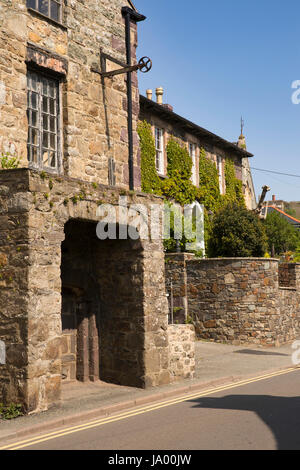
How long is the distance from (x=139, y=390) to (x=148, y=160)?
1235 cm

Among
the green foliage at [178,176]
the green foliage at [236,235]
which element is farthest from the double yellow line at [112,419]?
the green foliage at [178,176]

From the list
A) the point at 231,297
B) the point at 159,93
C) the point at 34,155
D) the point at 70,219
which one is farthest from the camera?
the point at 159,93

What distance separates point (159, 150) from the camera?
76.8 feet

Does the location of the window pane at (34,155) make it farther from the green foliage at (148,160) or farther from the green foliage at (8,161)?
the green foliage at (148,160)

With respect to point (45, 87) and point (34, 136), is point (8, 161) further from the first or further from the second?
point (45, 87)

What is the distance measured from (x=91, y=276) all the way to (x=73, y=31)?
5725mm

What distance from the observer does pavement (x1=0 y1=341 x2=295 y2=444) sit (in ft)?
29.1

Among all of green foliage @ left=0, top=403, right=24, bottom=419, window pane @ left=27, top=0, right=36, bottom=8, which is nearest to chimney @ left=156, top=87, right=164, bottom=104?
window pane @ left=27, top=0, right=36, bottom=8

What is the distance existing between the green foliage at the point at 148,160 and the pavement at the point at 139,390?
266 inches

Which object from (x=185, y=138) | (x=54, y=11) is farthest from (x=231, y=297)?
(x=54, y=11)

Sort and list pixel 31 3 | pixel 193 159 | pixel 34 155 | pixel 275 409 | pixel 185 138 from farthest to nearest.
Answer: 1. pixel 193 159
2. pixel 185 138
3. pixel 31 3
4. pixel 34 155
5. pixel 275 409

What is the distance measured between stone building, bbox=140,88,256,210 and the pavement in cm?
889

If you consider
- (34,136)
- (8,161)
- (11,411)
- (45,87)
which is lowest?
(11,411)

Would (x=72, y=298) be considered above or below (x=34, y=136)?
below
